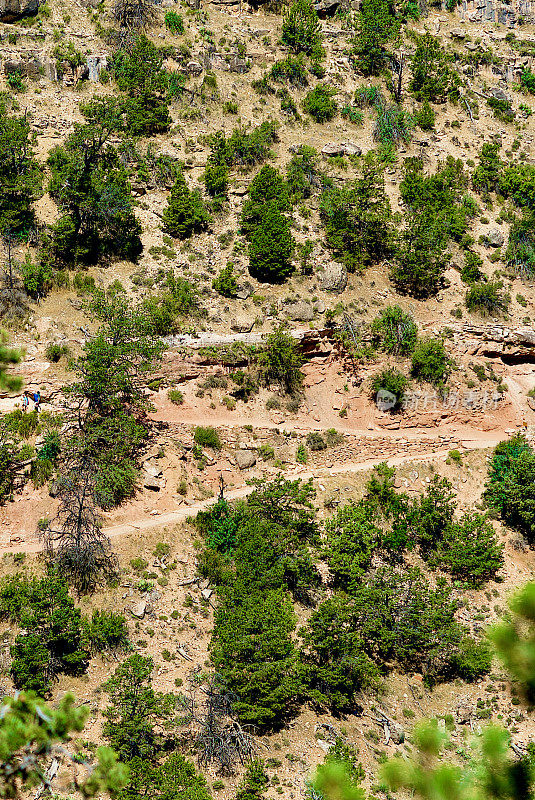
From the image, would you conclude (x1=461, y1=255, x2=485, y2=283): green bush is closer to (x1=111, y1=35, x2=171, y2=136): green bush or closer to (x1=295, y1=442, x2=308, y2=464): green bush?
(x1=295, y1=442, x2=308, y2=464): green bush

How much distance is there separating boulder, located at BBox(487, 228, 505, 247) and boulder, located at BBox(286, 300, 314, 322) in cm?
1468

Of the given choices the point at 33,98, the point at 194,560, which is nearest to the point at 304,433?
the point at 194,560

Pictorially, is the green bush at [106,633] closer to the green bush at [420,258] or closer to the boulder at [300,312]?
the boulder at [300,312]

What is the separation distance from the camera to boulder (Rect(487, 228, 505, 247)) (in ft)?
154

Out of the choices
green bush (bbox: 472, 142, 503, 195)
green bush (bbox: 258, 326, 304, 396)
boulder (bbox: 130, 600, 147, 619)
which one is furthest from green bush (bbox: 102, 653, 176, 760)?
green bush (bbox: 472, 142, 503, 195)

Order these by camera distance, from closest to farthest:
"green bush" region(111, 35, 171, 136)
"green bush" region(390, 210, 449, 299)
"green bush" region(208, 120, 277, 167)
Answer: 1. "green bush" region(390, 210, 449, 299)
2. "green bush" region(208, 120, 277, 167)
3. "green bush" region(111, 35, 171, 136)

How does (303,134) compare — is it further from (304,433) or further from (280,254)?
(304,433)

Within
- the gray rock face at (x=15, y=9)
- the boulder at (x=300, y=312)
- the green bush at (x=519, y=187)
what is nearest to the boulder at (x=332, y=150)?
the green bush at (x=519, y=187)

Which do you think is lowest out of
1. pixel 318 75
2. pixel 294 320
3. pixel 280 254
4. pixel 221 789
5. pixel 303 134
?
pixel 221 789

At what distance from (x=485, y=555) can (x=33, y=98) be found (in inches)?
1448

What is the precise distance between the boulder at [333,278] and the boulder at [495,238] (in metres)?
11.4

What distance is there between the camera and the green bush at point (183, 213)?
41594 mm

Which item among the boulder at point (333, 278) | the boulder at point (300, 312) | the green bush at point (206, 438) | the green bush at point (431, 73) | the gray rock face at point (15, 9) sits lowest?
the green bush at point (206, 438)

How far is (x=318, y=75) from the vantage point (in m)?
53.1
